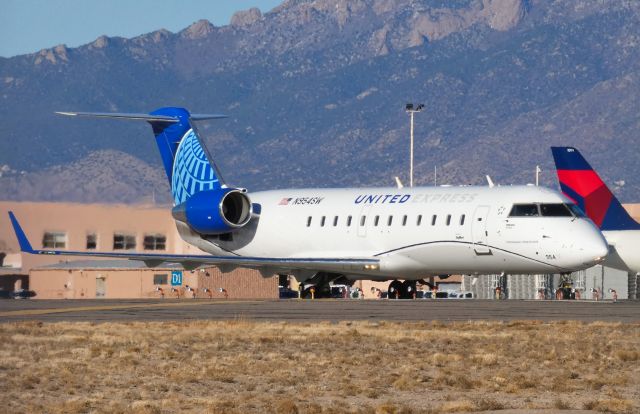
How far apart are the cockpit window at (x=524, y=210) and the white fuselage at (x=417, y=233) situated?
20cm

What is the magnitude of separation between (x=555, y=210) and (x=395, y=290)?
9.38 m

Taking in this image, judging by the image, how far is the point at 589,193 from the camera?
66.1 metres

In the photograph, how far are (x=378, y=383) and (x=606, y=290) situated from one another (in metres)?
57.1

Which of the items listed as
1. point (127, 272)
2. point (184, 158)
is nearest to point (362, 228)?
point (184, 158)

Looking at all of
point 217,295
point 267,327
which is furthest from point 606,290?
point 267,327

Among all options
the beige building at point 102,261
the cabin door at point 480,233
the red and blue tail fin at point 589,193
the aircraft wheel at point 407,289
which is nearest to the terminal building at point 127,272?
the beige building at point 102,261

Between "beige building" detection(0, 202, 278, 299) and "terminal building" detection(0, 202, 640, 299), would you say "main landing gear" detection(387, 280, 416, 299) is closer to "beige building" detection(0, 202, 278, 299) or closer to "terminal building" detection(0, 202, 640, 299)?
"terminal building" detection(0, 202, 640, 299)

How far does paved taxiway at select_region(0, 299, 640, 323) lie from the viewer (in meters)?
39.9

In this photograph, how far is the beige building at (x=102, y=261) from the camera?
190 ft

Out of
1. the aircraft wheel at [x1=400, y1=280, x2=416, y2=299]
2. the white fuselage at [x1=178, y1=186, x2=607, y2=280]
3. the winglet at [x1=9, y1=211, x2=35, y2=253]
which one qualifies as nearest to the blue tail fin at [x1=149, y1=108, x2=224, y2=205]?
the white fuselage at [x1=178, y1=186, x2=607, y2=280]

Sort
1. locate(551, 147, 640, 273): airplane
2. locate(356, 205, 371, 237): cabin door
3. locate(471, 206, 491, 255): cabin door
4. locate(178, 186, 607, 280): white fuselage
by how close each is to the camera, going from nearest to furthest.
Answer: locate(178, 186, 607, 280): white fuselage < locate(471, 206, 491, 255): cabin door < locate(356, 205, 371, 237): cabin door < locate(551, 147, 640, 273): airplane

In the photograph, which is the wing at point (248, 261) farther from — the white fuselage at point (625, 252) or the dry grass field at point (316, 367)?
the dry grass field at point (316, 367)

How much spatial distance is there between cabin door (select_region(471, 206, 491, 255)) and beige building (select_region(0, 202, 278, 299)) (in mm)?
14444

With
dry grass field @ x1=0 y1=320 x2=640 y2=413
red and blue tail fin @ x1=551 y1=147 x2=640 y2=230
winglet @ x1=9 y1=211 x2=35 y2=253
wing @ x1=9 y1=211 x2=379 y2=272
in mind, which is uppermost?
red and blue tail fin @ x1=551 y1=147 x2=640 y2=230
